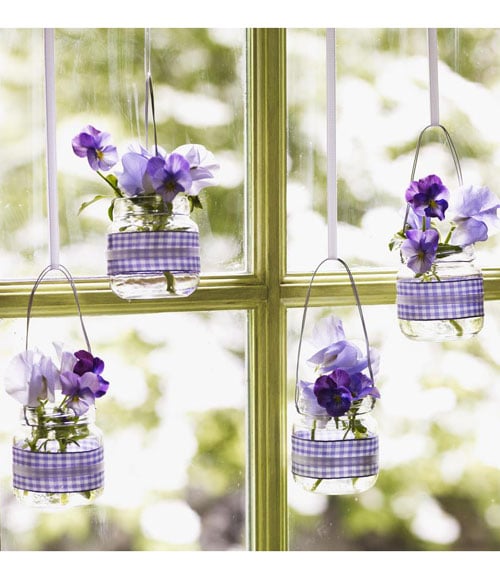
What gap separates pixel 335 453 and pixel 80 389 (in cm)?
43

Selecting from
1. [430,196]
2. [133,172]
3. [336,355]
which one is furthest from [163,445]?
[430,196]

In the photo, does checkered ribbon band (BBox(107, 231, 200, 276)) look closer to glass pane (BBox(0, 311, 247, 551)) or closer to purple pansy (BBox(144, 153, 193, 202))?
purple pansy (BBox(144, 153, 193, 202))

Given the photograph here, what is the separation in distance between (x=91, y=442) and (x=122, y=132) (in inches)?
24.7

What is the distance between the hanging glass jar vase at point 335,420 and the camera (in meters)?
1.32

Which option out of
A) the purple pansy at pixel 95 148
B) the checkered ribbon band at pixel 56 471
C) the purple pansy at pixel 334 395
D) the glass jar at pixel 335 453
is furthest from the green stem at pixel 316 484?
the purple pansy at pixel 95 148

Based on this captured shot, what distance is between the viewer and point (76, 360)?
4.31 ft

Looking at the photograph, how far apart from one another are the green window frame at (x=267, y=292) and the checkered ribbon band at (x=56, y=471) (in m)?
0.36

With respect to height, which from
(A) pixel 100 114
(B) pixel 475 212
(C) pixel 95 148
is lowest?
(B) pixel 475 212

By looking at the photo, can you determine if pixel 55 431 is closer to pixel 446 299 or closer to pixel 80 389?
pixel 80 389

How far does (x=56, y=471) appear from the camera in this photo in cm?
128

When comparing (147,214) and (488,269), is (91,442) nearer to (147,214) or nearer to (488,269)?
(147,214)

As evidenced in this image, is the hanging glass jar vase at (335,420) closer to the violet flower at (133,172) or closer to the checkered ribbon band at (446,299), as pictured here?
the checkered ribbon band at (446,299)

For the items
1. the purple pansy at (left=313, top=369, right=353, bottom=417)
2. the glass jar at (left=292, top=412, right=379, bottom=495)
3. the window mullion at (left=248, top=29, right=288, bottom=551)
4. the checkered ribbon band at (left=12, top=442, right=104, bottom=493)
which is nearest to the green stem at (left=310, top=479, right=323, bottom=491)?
the glass jar at (left=292, top=412, right=379, bottom=495)

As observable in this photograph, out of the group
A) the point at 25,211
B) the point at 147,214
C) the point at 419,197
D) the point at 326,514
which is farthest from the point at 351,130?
the point at 326,514
